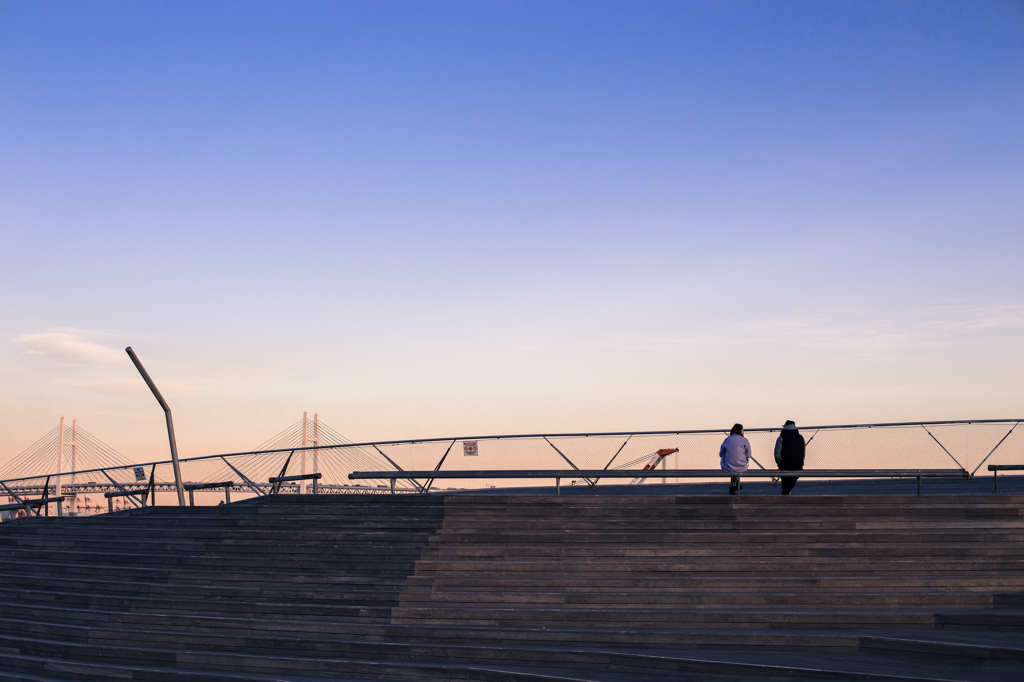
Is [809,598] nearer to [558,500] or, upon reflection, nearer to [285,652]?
[558,500]

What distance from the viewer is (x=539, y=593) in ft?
34.5

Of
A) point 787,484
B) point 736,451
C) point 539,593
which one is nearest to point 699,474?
point 736,451

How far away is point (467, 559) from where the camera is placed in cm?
1140

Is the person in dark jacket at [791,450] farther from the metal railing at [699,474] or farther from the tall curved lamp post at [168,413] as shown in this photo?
the tall curved lamp post at [168,413]

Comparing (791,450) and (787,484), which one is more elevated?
(791,450)

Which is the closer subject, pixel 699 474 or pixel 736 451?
pixel 699 474

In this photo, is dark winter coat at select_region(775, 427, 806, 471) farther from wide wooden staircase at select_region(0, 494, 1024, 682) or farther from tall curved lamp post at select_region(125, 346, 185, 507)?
tall curved lamp post at select_region(125, 346, 185, 507)

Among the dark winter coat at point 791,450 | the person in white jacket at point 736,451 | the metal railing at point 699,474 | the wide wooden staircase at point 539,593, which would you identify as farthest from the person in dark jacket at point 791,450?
the wide wooden staircase at point 539,593

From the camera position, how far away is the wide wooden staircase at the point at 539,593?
8992 mm

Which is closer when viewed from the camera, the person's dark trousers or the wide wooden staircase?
the wide wooden staircase

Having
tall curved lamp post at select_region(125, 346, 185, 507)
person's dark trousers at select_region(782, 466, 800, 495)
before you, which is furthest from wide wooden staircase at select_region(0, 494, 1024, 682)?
tall curved lamp post at select_region(125, 346, 185, 507)

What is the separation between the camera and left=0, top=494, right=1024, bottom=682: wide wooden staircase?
8992mm

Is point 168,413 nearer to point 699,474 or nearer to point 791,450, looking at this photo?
point 699,474

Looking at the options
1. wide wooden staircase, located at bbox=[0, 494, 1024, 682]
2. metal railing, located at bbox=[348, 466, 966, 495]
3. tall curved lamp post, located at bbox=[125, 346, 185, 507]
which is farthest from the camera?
tall curved lamp post, located at bbox=[125, 346, 185, 507]
